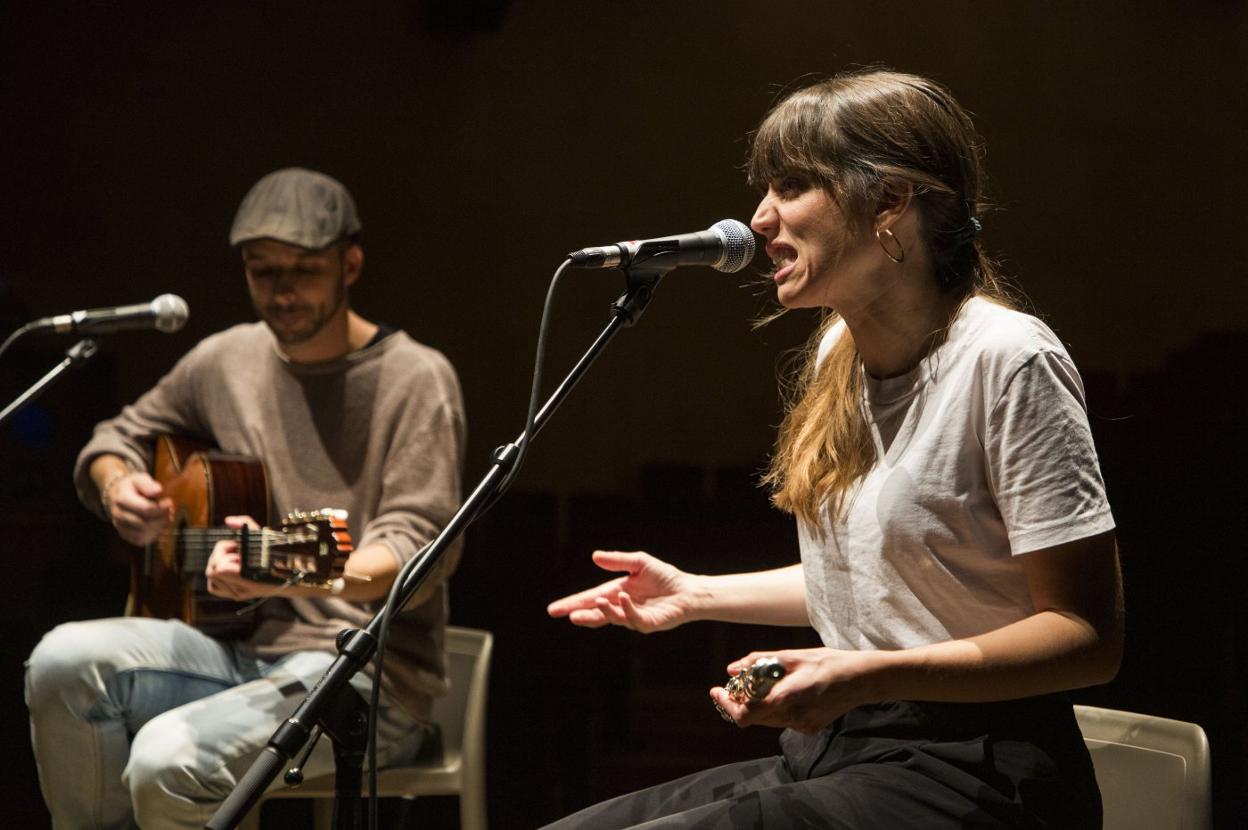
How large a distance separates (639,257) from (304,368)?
1.51m

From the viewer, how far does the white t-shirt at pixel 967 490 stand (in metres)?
1.46

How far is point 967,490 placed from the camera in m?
1.54

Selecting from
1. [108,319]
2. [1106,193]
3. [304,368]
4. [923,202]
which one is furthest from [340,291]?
[1106,193]

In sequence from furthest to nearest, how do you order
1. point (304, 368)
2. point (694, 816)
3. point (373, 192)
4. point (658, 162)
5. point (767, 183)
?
point (373, 192), point (658, 162), point (304, 368), point (767, 183), point (694, 816)

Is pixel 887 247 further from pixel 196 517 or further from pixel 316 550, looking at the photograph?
pixel 196 517

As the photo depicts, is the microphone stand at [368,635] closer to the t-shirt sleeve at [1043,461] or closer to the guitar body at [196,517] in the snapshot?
the t-shirt sleeve at [1043,461]

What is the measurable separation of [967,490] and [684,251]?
0.46 metres

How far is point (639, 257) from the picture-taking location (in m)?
1.56

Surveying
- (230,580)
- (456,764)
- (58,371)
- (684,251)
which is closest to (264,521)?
(230,580)

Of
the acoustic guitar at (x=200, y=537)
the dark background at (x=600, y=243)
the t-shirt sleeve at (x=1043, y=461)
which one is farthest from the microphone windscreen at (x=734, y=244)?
the dark background at (x=600, y=243)

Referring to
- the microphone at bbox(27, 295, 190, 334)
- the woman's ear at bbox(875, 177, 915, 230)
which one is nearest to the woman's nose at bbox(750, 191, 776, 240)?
the woman's ear at bbox(875, 177, 915, 230)

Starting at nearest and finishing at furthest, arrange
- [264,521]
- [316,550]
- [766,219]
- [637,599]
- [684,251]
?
[684,251] → [766,219] → [637,599] → [316,550] → [264,521]

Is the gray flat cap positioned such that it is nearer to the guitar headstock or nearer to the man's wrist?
the man's wrist

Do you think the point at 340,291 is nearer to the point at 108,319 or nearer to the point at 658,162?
the point at 108,319
